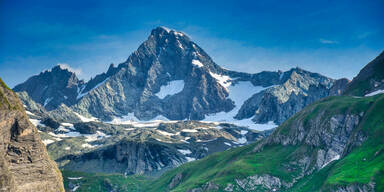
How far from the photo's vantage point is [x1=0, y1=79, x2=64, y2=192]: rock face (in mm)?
136750

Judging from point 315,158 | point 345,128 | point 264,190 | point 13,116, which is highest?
point 13,116

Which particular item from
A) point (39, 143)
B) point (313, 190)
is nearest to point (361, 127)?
point (313, 190)

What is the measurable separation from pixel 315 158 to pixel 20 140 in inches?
4811

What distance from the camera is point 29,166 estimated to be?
5650 inches

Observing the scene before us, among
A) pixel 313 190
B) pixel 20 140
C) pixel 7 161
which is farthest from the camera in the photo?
pixel 313 190

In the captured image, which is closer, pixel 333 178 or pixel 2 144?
pixel 2 144

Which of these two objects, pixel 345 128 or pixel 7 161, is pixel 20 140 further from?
pixel 345 128

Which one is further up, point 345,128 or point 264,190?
point 345,128

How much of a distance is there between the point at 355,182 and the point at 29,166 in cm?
10508

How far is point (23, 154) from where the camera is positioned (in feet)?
471

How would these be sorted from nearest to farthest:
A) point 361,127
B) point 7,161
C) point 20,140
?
point 7,161 < point 20,140 < point 361,127

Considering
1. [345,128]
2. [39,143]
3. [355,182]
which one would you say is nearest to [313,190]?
[355,182]

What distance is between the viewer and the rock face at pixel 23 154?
13675 cm

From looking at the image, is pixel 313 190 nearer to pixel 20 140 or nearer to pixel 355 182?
pixel 355 182
